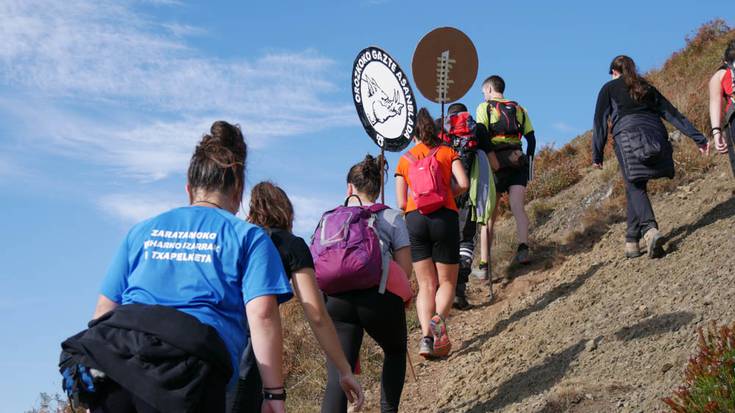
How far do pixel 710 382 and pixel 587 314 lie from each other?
3.14 m

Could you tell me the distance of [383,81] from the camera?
9023 mm

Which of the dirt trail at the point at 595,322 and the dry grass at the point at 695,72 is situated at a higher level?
the dry grass at the point at 695,72

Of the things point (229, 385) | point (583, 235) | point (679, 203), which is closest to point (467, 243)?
point (583, 235)

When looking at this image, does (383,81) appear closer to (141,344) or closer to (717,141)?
(717,141)

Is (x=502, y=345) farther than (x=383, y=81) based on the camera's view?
No

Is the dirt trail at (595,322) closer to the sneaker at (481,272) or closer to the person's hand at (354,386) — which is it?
the sneaker at (481,272)

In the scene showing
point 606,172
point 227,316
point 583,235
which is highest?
point 606,172

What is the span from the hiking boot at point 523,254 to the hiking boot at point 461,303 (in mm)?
931

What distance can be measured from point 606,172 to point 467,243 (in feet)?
10.6

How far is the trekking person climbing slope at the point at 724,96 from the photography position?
743cm

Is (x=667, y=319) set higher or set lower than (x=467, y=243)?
lower

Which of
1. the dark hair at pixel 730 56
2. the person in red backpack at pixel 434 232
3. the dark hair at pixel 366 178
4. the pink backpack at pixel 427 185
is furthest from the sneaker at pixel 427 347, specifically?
→ the dark hair at pixel 730 56

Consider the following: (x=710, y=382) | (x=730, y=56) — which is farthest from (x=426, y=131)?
(x=710, y=382)

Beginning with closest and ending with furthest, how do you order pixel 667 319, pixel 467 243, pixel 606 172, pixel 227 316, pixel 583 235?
pixel 227 316
pixel 667 319
pixel 467 243
pixel 583 235
pixel 606 172
